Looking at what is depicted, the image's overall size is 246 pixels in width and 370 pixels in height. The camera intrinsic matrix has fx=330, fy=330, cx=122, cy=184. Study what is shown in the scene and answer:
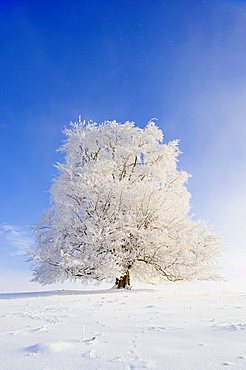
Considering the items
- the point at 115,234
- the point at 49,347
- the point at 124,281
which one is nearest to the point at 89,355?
the point at 49,347

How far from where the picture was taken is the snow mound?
2.77 meters

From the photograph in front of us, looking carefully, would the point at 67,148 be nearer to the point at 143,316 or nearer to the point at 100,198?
the point at 100,198

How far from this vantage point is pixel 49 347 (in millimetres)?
2828

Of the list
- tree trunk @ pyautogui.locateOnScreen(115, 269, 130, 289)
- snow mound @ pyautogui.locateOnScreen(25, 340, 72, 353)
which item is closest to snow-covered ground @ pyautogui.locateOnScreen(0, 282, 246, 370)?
snow mound @ pyautogui.locateOnScreen(25, 340, 72, 353)

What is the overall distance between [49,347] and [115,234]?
887 cm

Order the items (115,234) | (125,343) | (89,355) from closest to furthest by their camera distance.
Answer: (89,355) < (125,343) < (115,234)

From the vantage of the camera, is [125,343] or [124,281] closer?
[125,343]

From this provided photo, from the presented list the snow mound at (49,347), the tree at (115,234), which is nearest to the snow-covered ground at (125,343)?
the snow mound at (49,347)

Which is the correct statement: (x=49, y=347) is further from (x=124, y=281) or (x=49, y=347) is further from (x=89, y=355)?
(x=124, y=281)

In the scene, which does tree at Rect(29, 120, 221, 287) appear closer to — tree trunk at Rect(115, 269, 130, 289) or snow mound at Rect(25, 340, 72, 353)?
tree trunk at Rect(115, 269, 130, 289)

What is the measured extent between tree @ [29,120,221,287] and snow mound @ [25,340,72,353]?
325 inches

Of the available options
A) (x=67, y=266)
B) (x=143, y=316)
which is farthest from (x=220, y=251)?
(x=143, y=316)

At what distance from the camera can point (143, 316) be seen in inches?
189

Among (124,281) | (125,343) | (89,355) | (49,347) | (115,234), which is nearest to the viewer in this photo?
(89,355)
